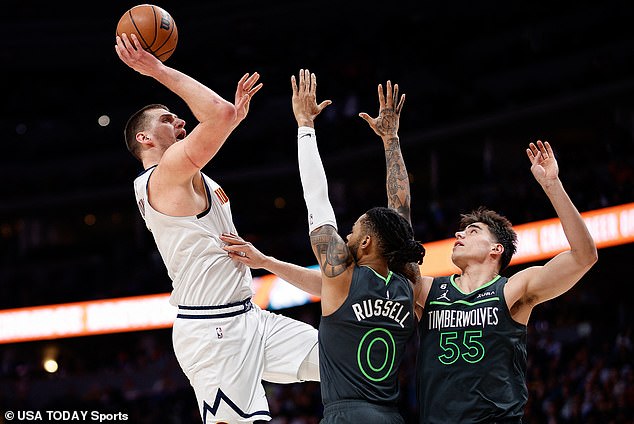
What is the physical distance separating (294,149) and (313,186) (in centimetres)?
1796

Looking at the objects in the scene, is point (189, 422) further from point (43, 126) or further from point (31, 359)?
point (43, 126)

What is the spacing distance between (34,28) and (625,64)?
56.2ft

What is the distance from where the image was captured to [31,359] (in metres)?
24.1

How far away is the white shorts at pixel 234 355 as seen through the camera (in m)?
4.98

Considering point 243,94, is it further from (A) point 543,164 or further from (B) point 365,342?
(A) point 543,164

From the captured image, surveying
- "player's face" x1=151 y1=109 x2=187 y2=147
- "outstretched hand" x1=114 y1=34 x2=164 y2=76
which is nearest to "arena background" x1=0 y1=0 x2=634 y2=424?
"player's face" x1=151 y1=109 x2=187 y2=147

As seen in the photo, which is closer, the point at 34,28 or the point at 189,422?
the point at 189,422

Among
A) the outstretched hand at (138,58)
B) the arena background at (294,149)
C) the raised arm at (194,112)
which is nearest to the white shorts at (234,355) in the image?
the raised arm at (194,112)

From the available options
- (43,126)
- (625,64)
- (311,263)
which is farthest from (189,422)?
(43,126)

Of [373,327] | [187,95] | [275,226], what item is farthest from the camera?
[275,226]

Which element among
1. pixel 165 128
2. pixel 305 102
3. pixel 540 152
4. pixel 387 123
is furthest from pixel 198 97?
pixel 540 152

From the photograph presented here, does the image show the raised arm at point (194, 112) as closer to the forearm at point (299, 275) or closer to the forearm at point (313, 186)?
the forearm at point (313, 186)

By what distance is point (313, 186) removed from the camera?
4691 mm

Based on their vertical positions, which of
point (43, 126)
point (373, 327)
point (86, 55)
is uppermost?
point (86, 55)
